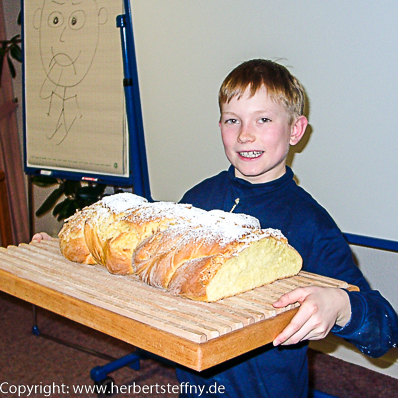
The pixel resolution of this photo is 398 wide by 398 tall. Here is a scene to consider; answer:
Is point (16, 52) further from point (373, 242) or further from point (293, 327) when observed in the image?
point (293, 327)

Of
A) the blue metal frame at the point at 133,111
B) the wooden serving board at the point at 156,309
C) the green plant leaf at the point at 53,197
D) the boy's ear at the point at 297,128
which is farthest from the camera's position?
the green plant leaf at the point at 53,197

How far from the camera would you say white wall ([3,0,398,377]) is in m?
1.50

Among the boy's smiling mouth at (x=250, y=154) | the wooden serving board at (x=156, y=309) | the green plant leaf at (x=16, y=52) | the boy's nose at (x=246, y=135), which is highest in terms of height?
the green plant leaf at (x=16, y=52)

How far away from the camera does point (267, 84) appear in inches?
48.2

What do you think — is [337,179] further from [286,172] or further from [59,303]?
[59,303]

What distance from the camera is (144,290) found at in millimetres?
941

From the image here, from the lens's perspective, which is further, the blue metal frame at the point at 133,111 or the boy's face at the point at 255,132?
the blue metal frame at the point at 133,111

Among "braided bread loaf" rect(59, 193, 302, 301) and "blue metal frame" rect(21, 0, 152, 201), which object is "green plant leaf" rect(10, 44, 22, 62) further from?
"braided bread loaf" rect(59, 193, 302, 301)

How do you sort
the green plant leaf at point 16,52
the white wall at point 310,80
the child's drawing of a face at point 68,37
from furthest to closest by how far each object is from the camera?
the green plant leaf at point 16,52
the child's drawing of a face at point 68,37
the white wall at point 310,80

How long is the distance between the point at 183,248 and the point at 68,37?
1.92m

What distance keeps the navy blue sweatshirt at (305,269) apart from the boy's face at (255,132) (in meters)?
0.07

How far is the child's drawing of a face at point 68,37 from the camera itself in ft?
7.93

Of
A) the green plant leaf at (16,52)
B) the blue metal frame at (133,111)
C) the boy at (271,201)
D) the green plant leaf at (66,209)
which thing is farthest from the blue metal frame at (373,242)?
the green plant leaf at (16,52)

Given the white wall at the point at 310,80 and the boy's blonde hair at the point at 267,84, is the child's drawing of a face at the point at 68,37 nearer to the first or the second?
the white wall at the point at 310,80
